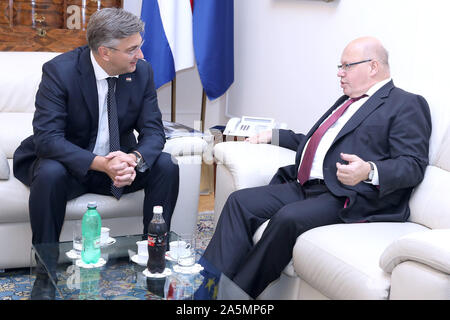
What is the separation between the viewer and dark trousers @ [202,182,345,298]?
7.36 ft

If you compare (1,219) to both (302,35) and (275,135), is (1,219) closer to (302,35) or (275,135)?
(275,135)

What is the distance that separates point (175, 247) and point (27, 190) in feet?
2.93

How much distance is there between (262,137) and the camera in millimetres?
2918

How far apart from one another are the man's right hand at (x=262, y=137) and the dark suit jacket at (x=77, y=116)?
44 cm

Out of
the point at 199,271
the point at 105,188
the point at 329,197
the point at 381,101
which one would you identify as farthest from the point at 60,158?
the point at 381,101

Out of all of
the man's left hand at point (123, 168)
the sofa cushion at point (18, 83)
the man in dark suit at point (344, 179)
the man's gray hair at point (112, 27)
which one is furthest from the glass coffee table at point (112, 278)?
the sofa cushion at point (18, 83)

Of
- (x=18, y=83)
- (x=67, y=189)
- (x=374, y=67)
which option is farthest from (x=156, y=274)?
(x=18, y=83)

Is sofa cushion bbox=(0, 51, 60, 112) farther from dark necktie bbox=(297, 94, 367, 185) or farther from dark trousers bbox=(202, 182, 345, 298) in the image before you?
dark necktie bbox=(297, 94, 367, 185)

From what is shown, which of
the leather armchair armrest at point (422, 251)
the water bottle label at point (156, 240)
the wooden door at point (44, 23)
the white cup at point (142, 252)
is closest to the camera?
the leather armchair armrest at point (422, 251)

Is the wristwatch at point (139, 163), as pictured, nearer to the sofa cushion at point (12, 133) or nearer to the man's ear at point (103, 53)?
the man's ear at point (103, 53)

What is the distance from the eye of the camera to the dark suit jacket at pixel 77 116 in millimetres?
2539

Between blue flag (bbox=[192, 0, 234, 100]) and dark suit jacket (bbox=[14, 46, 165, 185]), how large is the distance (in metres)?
1.46

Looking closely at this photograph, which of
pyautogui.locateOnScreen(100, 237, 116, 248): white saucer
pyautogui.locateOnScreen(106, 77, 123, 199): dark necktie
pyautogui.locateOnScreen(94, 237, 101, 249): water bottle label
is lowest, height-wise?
pyautogui.locateOnScreen(100, 237, 116, 248): white saucer

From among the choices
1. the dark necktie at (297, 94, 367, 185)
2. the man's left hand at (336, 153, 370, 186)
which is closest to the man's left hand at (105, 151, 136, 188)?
the dark necktie at (297, 94, 367, 185)
